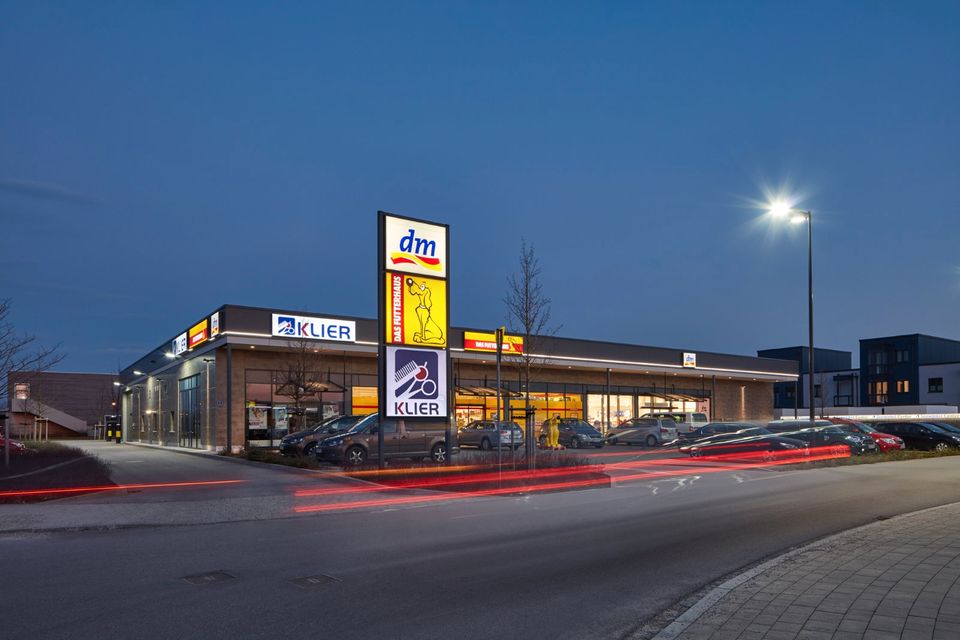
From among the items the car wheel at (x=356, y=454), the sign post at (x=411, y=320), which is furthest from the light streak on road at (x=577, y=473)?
the car wheel at (x=356, y=454)

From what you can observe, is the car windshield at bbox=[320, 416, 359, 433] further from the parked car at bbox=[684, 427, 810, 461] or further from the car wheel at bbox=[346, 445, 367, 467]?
the parked car at bbox=[684, 427, 810, 461]

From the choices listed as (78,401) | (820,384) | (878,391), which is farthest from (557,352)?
(78,401)

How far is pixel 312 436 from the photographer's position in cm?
2925

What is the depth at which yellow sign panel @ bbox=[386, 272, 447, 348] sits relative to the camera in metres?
22.4

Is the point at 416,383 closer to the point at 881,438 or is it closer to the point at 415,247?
the point at 415,247

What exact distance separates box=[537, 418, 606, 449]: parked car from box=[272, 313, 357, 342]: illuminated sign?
11.3m

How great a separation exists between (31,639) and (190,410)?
3893 cm

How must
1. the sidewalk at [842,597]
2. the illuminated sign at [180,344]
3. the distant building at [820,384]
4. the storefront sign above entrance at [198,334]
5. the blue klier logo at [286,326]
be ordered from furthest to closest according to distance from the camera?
the distant building at [820,384] < the illuminated sign at [180,344] < the storefront sign above entrance at [198,334] < the blue klier logo at [286,326] < the sidewalk at [842,597]


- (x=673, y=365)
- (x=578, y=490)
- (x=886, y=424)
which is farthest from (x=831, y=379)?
(x=578, y=490)

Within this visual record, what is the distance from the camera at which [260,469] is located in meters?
25.2

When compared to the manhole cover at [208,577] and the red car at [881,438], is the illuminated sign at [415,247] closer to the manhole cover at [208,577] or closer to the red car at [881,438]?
the manhole cover at [208,577]

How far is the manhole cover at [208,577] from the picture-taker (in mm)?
8719

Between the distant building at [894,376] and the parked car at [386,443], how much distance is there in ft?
196

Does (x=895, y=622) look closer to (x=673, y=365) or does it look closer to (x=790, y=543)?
(x=790, y=543)
